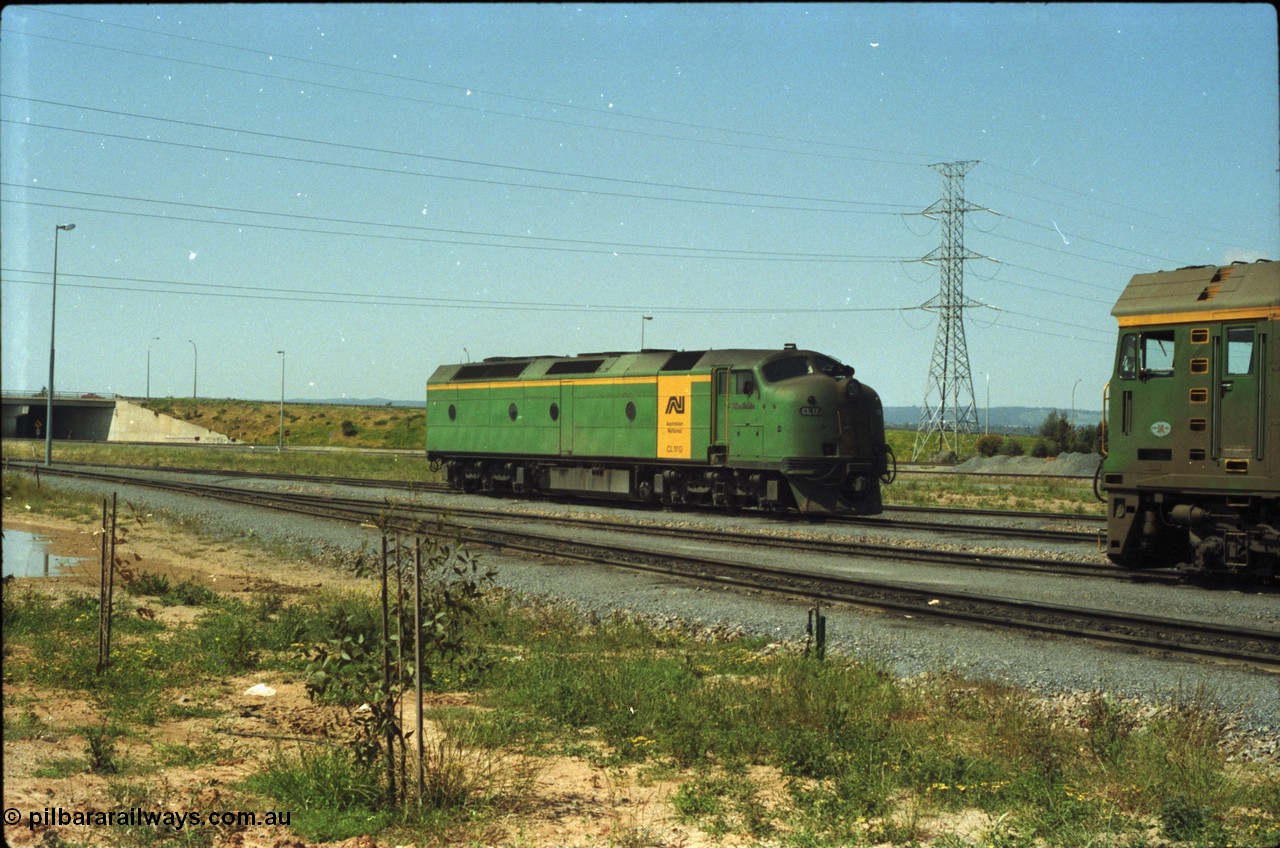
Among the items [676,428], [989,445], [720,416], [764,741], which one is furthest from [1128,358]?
[989,445]

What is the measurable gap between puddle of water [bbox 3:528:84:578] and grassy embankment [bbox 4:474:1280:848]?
6322 mm

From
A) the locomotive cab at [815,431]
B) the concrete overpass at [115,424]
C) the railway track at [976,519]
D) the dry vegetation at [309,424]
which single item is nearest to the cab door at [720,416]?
the locomotive cab at [815,431]

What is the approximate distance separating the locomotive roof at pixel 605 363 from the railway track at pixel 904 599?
23.1 feet

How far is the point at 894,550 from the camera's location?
19.3 meters

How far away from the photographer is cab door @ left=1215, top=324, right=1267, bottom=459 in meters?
14.6

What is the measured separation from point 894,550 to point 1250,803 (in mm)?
12214

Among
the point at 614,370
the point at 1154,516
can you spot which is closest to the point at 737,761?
the point at 1154,516

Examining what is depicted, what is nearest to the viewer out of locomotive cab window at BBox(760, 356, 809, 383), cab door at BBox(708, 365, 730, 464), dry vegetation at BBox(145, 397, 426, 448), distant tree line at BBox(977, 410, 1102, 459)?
locomotive cab window at BBox(760, 356, 809, 383)

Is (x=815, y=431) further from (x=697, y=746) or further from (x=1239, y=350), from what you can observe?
(x=697, y=746)

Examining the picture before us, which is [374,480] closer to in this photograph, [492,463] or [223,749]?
[492,463]

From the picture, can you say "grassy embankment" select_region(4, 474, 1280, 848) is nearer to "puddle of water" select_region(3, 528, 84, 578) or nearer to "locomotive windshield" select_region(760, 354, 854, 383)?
"puddle of water" select_region(3, 528, 84, 578)

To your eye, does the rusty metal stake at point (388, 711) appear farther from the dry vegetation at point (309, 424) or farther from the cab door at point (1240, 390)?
the dry vegetation at point (309, 424)

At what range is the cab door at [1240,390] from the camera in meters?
14.6

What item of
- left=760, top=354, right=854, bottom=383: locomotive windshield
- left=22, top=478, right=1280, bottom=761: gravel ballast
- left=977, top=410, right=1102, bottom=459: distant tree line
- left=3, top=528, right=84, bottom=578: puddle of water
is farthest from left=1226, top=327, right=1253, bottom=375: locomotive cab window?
left=977, top=410, right=1102, bottom=459: distant tree line
